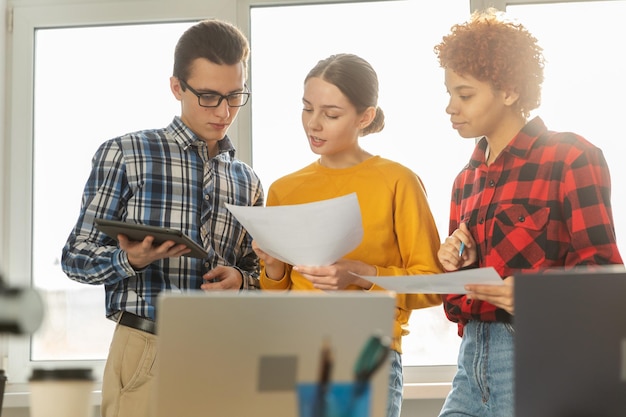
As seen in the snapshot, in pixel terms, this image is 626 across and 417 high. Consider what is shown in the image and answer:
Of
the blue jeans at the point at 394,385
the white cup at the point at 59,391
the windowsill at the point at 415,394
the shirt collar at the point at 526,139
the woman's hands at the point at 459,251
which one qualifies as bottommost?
the windowsill at the point at 415,394

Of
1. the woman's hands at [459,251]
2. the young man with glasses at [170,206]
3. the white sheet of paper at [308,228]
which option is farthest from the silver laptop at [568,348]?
the young man with glasses at [170,206]

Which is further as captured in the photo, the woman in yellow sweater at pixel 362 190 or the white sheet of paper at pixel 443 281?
the woman in yellow sweater at pixel 362 190

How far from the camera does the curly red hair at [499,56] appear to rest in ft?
6.81

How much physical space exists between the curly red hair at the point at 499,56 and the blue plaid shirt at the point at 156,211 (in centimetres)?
75

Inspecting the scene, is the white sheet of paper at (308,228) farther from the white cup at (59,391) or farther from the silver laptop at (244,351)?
the white cup at (59,391)

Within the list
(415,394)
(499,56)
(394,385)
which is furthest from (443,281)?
(415,394)

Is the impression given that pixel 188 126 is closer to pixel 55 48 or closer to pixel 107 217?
pixel 107 217

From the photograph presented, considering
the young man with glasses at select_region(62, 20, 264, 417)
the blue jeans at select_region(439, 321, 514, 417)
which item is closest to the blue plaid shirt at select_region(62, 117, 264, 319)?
the young man with glasses at select_region(62, 20, 264, 417)

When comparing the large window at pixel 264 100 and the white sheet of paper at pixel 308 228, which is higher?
the large window at pixel 264 100

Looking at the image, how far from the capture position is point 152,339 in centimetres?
212

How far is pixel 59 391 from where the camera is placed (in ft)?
3.38

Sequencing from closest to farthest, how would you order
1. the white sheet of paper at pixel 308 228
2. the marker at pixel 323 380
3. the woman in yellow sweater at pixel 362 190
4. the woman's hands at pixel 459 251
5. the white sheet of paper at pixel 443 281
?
the marker at pixel 323 380, the white sheet of paper at pixel 443 281, the white sheet of paper at pixel 308 228, the woman's hands at pixel 459 251, the woman in yellow sweater at pixel 362 190

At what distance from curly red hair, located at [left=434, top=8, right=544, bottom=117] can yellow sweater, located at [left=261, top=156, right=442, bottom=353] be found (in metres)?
0.34

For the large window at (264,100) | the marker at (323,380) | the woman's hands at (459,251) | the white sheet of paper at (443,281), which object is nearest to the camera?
the marker at (323,380)
